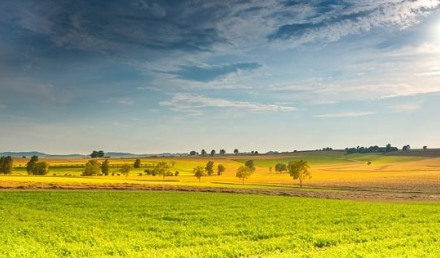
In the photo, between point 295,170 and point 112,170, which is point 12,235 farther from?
point 112,170

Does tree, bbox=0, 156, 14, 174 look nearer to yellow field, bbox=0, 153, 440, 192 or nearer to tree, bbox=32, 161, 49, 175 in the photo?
yellow field, bbox=0, 153, 440, 192

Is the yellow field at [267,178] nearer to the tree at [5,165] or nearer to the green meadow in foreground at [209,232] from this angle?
the tree at [5,165]

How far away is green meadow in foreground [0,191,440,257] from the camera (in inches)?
782

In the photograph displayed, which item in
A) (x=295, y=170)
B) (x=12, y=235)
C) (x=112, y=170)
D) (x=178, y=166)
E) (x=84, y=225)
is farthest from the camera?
(x=178, y=166)

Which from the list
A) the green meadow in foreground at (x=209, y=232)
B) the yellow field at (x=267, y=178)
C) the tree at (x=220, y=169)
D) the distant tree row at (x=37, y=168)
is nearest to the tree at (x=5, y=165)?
the yellow field at (x=267, y=178)

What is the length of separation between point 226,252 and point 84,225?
13.2 m

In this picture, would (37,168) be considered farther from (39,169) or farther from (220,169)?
(220,169)

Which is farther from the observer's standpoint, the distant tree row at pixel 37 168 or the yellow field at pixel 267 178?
the distant tree row at pixel 37 168

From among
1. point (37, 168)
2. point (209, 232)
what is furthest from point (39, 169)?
point (209, 232)

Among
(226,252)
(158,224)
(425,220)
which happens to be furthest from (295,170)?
(226,252)

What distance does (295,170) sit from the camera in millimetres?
102312

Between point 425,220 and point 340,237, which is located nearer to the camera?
point 340,237

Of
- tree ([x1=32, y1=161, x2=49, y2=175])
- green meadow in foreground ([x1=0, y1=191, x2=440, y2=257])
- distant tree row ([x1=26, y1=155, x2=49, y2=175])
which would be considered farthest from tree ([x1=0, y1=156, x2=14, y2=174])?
green meadow in foreground ([x1=0, y1=191, x2=440, y2=257])

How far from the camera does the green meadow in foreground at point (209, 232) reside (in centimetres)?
1986
